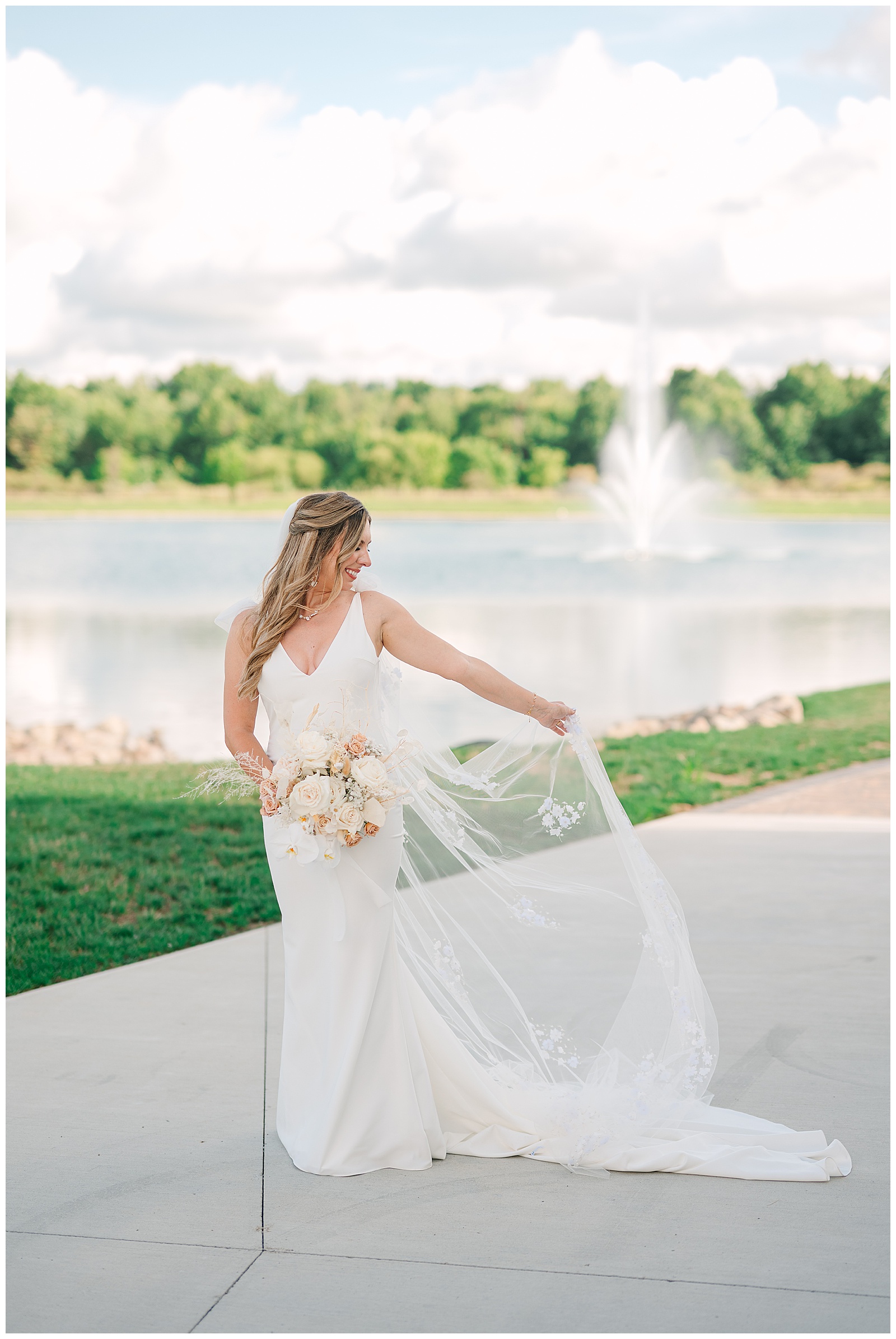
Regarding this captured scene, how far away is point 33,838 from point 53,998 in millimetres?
2941

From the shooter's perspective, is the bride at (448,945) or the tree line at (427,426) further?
the tree line at (427,426)

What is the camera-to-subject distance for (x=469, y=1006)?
4.39 m

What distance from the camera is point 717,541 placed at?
41438mm

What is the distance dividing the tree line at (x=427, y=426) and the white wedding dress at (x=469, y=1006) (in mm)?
41322

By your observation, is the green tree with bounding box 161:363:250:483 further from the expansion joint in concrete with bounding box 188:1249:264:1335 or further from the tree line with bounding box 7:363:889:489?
the expansion joint in concrete with bounding box 188:1249:264:1335

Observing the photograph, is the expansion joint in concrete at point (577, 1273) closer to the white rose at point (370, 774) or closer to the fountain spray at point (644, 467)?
the white rose at point (370, 774)

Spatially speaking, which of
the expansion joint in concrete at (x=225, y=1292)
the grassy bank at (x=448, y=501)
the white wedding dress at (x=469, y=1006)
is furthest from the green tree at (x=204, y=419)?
the expansion joint in concrete at (x=225, y=1292)

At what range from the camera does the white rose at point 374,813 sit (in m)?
3.90

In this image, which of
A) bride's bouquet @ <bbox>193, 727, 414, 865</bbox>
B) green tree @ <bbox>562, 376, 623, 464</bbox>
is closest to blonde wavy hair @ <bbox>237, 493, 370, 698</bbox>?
bride's bouquet @ <bbox>193, 727, 414, 865</bbox>

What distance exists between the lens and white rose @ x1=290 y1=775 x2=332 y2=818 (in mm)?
3807

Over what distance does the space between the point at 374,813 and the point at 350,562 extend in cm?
82

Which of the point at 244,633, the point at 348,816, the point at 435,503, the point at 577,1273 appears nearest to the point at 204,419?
the point at 435,503

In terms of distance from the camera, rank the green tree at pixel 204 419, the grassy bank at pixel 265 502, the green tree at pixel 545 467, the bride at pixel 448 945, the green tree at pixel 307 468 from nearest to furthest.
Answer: the bride at pixel 448 945 → the grassy bank at pixel 265 502 → the green tree at pixel 204 419 → the green tree at pixel 307 468 → the green tree at pixel 545 467

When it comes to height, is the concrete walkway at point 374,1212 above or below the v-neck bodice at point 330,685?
below
